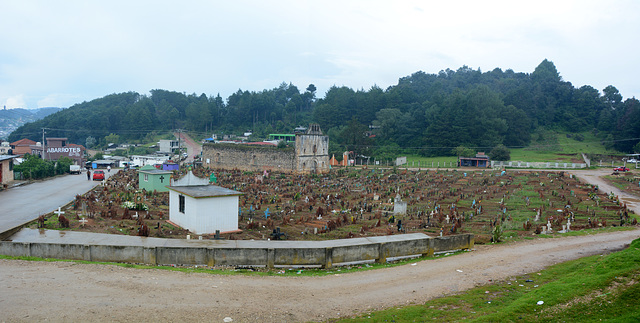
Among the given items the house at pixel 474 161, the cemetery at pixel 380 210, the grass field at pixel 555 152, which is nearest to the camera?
the cemetery at pixel 380 210

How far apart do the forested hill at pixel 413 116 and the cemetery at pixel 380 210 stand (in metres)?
27.2

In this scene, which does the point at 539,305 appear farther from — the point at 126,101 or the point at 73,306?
the point at 126,101

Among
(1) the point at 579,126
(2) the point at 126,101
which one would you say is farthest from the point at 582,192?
(2) the point at 126,101

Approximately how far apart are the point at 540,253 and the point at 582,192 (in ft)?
69.9

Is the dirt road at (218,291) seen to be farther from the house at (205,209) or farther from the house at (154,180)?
the house at (154,180)

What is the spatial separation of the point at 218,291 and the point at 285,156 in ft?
138

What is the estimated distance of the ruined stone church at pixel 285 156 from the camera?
164 ft

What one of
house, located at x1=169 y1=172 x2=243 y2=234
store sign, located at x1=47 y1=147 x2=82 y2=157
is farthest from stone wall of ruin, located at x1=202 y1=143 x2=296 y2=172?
house, located at x1=169 y1=172 x2=243 y2=234

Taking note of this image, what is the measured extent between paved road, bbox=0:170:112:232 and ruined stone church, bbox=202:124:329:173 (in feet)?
76.6

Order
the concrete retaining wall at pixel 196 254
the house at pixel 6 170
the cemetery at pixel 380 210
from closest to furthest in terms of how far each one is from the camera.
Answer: the concrete retaining wall at pixel 196 254 → the cemetery at pixel 380 210 → the house at pixel 6 170

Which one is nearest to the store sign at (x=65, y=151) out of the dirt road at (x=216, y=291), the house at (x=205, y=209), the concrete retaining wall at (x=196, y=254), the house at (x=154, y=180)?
the house at (x=154, y=180)

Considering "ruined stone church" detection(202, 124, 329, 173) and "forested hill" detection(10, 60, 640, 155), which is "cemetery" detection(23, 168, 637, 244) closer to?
"ruined stone church" detection(202, 124, 329, 173)

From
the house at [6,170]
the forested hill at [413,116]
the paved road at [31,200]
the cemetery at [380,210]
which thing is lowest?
the cemetery at [380,210]

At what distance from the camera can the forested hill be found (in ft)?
213
